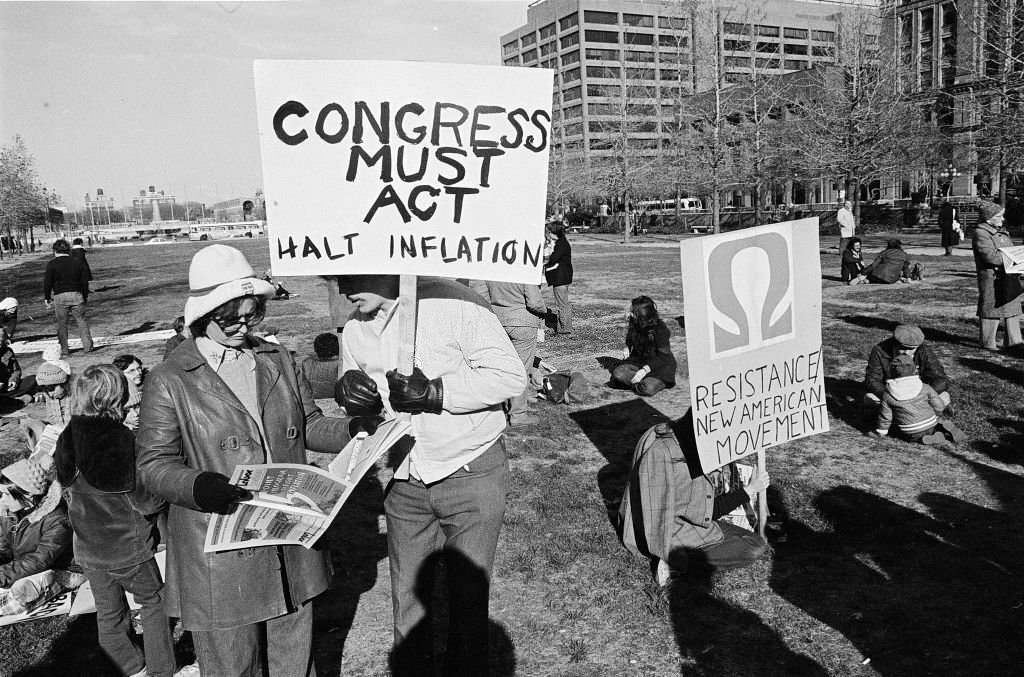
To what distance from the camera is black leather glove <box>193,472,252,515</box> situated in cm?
249

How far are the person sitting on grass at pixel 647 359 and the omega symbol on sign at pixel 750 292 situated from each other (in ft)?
15.0

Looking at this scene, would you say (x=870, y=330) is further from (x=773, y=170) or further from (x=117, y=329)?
(x=773, y=170)

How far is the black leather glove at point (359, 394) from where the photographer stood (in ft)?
9.73

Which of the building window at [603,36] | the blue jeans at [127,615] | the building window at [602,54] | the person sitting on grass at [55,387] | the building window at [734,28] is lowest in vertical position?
the blue jeans at [127,615]

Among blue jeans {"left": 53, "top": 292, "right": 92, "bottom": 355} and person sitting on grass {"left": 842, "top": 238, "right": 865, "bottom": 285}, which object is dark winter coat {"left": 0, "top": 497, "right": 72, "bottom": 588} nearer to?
blue jeans {"left": 53, "top": 292, "right": 92, "bottom": 355}

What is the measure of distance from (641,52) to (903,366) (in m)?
78.6

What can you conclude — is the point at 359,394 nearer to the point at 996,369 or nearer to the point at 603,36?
the point at 996,369

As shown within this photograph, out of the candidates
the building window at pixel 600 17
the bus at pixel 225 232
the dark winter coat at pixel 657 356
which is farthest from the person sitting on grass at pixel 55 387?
the building window at pixel 600 17

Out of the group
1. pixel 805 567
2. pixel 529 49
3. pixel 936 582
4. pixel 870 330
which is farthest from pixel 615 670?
pixel 529 49

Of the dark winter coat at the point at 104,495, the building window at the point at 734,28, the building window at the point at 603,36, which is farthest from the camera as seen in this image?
the building window at the point at 603,36

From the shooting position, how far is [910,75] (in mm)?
31906

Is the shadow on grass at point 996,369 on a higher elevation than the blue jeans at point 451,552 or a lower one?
lower

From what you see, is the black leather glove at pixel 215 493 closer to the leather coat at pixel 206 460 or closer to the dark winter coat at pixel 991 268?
the leather coat at pixel 206 460

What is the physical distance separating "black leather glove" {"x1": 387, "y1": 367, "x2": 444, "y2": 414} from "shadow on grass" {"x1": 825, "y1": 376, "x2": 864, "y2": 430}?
5.20 meters
